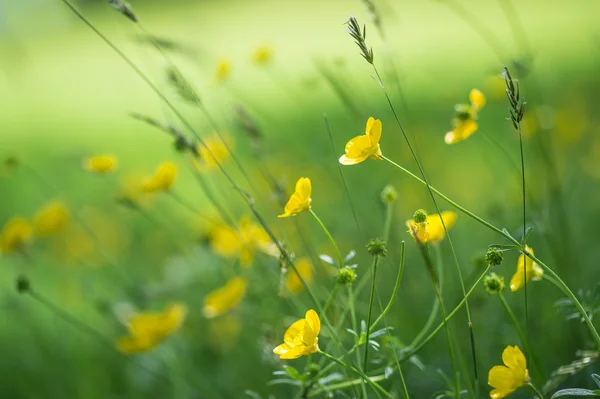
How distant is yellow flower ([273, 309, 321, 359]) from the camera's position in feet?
2.61

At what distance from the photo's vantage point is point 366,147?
85cm

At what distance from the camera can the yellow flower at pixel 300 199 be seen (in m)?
0.89

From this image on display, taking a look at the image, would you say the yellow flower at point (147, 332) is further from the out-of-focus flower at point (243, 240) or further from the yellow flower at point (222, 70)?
the yellow flower at point (222, 70)

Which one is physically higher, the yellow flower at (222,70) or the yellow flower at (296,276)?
the yellow flower at (222,70)

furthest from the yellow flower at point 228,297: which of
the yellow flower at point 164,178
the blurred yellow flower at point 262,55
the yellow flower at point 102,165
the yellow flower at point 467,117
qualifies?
the blurred yellow flower at point 262,55

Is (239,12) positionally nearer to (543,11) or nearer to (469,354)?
(543,11)

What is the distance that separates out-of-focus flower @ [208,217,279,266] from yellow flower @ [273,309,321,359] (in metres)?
0.41

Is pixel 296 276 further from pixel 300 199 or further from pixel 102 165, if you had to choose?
pixel 102 165

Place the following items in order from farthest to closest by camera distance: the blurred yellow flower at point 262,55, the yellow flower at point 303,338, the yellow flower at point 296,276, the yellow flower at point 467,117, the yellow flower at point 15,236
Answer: the blurred yellow flower at point 262,55, the yellow flower at point 15,236, the yellow flower at point 296,276, the yellow flower at point 467,117, the yellow flower at point 303,338

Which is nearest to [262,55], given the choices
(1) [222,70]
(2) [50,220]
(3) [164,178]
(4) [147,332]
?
(1) [222,70]

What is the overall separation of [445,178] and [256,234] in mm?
939

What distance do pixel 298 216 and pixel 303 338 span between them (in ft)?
4.08

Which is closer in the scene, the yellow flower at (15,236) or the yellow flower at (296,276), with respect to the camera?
the yellow flower at (296,276)

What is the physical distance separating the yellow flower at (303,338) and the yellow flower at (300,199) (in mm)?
151
